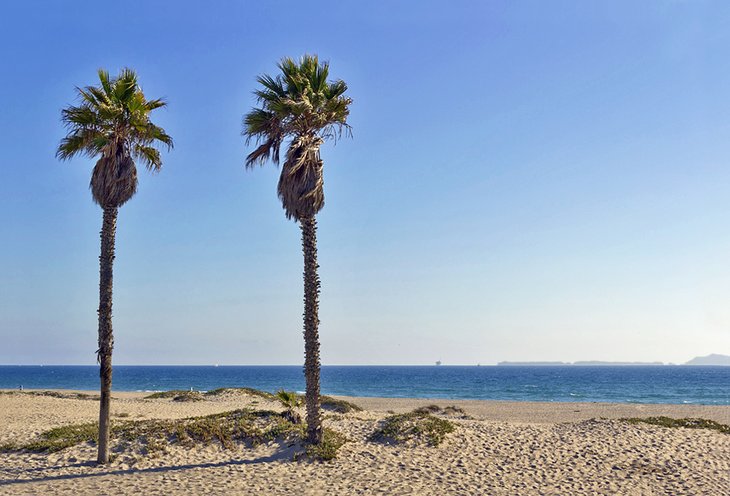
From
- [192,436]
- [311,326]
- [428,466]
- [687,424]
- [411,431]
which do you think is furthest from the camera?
[687,424]

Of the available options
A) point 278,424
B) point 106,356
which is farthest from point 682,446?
point 106,356

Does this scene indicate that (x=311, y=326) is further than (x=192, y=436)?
No

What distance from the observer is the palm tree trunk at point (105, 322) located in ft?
59.1

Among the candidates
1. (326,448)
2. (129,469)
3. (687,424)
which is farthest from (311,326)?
(687,424)

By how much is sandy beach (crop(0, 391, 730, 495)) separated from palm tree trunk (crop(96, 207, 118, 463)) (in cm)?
115

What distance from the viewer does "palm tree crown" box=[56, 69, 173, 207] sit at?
18328mm

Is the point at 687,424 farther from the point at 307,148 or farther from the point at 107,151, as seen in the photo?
the point at 107,151

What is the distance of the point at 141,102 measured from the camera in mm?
18812

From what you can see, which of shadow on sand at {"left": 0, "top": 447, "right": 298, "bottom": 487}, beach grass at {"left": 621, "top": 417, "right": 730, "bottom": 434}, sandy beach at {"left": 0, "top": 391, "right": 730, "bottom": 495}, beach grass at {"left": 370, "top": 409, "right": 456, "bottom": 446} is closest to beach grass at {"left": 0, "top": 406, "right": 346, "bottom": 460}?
sandy beach at {"left": 0, "top": 391, "right": 730, "bottom": 495}

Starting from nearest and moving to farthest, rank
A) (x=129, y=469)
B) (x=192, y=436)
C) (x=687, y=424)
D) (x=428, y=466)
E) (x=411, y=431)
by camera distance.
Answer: (x=129, y=469) → (x=428, y=466) → (x=192, y=436) → (x=411, y=431) → (x=687, y=424)

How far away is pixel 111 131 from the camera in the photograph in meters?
18.7

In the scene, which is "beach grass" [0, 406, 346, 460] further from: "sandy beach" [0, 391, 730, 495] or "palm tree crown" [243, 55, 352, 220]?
"palm tree crown" [243, 55, 352, 220]

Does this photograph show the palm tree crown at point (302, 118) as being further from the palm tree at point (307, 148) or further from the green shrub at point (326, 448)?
the green shrub at point (326, 448)

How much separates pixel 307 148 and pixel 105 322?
319 inches
